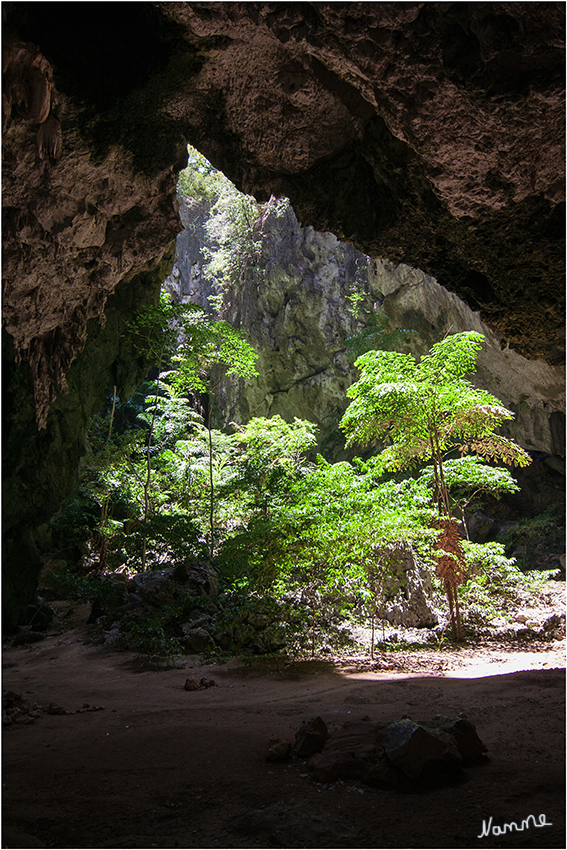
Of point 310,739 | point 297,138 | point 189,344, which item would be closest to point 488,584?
point 310,739

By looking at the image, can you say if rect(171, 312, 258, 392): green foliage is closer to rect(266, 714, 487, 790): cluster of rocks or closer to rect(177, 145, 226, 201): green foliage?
rect(266, 714, 487, 790): cluster of rocks

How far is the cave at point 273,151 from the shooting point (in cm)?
324

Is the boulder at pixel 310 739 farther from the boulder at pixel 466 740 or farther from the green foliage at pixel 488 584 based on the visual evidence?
the green foliage at pixel 488 584

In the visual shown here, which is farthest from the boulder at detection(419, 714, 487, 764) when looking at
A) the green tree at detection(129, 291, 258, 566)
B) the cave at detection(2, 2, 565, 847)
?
the green tree at detection(129, 291, 258, 566)

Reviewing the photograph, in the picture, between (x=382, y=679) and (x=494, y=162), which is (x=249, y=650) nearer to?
(x=382, y=679)

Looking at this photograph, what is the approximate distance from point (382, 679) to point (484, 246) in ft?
15.6

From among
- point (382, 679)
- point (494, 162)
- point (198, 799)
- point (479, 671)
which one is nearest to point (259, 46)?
point (494, 162)

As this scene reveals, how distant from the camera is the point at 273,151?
530 cm

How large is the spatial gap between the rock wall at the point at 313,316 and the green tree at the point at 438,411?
790 centimetres

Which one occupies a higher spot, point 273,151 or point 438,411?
point 273,151

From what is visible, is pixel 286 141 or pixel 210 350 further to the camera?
pixel 210 350

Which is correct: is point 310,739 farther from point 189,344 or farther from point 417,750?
point 189,344

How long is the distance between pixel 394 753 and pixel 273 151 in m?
5.72
